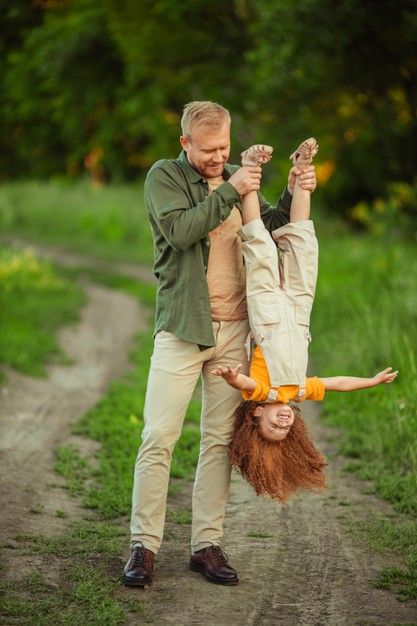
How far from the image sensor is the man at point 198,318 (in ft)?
14.6

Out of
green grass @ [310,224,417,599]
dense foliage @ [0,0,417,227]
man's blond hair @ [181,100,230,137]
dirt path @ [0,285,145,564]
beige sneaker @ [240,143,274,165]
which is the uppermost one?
dense foliage @ [0,0,417,227]

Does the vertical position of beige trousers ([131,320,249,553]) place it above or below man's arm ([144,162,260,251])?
below

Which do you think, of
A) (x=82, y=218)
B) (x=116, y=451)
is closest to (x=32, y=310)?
(x=116, y=451)

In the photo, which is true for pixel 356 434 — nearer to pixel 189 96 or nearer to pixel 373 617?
pixel 373 617

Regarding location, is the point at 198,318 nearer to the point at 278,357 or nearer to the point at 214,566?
the point at 278,357

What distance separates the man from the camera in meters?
4.45

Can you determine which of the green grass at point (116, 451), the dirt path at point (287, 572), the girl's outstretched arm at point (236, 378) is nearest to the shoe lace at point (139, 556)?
the dirt path at point (287, 572)

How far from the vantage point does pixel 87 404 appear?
8.59 meters

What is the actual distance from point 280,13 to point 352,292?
13.4 feet

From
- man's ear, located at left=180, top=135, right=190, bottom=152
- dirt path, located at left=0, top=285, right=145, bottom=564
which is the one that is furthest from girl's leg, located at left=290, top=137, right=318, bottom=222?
dirt path, located at left=0, top=285, right=145, bottom=564

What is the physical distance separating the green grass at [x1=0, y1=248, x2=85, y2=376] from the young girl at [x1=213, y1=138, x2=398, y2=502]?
5239 mm

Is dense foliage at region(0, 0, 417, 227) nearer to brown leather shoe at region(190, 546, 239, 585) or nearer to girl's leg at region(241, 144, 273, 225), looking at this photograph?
girl's leg at region(241, 144, 273, 225)

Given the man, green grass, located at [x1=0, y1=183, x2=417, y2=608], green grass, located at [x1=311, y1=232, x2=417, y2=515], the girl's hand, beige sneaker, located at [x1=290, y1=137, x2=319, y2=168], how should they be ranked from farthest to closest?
green grass, located at [x1=311, y1=232, x2=417, y2=515] < green grass, located at [x1=0, y1=183, x2=417, y2=608] < beige sneaker, located at [x1=290, y1=137, x2=319, y2=168] < the man < the girl's hand

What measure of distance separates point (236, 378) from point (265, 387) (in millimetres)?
196
